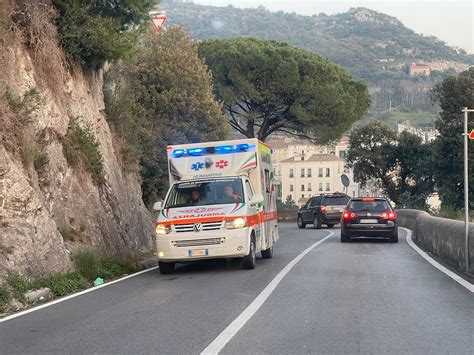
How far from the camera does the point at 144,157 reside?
88.3 feet

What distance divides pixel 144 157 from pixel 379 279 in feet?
52.5

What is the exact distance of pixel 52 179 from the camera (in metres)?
15.2

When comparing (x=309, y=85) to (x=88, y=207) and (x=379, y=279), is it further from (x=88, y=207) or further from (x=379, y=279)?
(x=379, y=279)

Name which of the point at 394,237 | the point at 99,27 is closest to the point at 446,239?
the point at 394,237

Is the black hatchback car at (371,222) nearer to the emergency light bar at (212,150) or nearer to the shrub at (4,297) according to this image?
the emergency light bar at (212,150)

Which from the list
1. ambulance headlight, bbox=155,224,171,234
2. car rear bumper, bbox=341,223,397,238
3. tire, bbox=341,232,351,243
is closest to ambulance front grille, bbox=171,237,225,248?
ambulance headlight, bbox=155,224,171,234

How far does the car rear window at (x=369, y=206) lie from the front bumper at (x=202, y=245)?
1022 cm

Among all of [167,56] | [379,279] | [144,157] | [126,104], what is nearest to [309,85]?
[167,56]

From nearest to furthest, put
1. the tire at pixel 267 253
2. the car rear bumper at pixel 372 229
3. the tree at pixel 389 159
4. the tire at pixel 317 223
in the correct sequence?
the tire at pixel 267 253, the car rear bumper at pixel 372 229, the tire at pixel 317 223, the tree at pixel 389 159

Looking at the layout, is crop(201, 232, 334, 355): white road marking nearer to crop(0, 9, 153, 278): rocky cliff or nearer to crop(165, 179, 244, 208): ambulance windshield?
crop(165, 179, 244, 208): ambulance windshield

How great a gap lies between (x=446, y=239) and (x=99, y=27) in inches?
394

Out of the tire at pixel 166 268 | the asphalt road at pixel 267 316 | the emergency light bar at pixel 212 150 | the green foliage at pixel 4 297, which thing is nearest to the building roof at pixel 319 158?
the emergency light bar at pixel 212 150

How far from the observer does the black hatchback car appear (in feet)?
74.3

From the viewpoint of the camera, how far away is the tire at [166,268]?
14.1 meters
